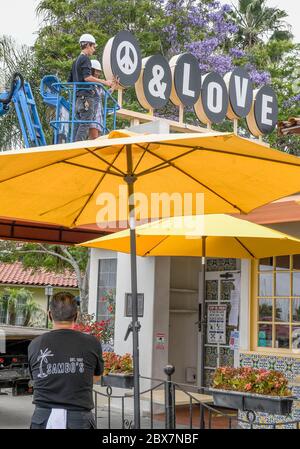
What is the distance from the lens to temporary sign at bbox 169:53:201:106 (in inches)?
472

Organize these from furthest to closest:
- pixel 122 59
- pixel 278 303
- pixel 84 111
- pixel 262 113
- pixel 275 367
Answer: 1. pixel 262 113
2. pixel 122 59
3. pixel 84 111
4. pixel 278 303
5. pixel 275 367

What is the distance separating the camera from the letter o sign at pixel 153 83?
11.5 meters

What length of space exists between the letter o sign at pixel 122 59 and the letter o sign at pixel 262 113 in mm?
3142

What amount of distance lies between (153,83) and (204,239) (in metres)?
4.84

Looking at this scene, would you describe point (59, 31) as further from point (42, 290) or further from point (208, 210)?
point (208, 210)

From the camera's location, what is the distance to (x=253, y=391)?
6184mm

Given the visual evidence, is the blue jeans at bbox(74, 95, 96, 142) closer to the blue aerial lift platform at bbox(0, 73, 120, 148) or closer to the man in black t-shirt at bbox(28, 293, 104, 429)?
the blue aerial lift platform at bbox(0, 73, 120, 148)

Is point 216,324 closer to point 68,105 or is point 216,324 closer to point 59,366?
point 68,105

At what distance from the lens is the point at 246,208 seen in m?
5.88

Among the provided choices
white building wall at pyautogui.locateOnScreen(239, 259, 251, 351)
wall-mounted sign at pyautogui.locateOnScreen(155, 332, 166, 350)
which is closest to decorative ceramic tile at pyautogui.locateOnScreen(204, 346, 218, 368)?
wall-mounted sign at pyautogui.locateOnScreen(155, 332, 166, 350)

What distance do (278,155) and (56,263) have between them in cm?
1774

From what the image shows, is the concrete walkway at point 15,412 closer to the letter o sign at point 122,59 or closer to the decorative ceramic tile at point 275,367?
the decorative ceramic tile at point 275,367

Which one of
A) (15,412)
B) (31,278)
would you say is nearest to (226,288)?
(15,412)

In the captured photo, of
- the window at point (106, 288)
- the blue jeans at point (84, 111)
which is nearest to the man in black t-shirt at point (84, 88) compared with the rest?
the blue jeans at point (84, 111)
